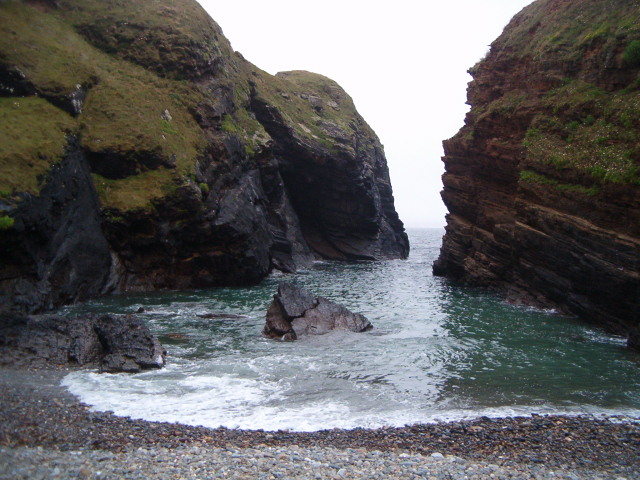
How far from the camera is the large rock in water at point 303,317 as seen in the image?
2489 centimetres

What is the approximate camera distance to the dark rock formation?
1827cm

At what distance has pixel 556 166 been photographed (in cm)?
3203

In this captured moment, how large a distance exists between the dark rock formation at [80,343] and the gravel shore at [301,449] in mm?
3928

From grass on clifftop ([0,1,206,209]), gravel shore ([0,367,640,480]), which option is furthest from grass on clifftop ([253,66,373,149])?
gravel shore ([0,367,640,480])

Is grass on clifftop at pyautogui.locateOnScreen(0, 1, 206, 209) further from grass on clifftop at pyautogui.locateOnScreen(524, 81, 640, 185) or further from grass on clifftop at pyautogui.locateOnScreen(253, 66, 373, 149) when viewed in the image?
grass on clifftop at pyautogui.locateOnScreen(524, 81, 640, 185)

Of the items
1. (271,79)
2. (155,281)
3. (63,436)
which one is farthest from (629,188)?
(271,79)

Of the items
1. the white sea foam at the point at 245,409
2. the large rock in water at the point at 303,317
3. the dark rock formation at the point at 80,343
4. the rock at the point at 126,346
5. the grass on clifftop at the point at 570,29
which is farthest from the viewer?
the grass on clifftop at the point at 570,29

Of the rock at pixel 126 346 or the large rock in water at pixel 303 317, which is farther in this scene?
the large rock in water at pixel 303 317

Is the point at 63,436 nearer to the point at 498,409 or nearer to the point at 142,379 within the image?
the point at 142,379

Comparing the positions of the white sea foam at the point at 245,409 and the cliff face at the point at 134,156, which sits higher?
the cliff face at the point at 134,156

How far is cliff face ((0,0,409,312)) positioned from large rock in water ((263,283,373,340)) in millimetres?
11777

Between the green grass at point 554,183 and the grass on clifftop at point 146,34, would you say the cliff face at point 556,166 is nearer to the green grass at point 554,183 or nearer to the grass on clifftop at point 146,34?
the green grass at point 554,183

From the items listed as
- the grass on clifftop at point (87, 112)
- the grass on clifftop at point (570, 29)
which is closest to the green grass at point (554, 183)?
the grass on clifftop at point (570, 29)

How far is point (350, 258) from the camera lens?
72.0 m
